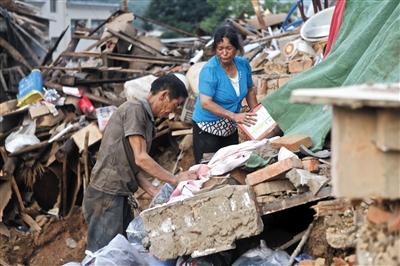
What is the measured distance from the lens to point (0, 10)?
14.5 m

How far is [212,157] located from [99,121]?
169 inches

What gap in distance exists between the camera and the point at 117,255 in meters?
6.04

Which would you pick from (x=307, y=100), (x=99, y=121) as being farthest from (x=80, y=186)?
(x=307, y=100)

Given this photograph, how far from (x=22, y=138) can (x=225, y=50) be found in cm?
487

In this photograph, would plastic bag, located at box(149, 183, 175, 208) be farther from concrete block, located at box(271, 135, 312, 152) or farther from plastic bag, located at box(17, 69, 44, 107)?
plastic bag, located at box(17, 69, 44, 107)

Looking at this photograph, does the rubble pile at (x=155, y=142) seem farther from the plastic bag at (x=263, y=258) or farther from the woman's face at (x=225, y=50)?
the woman's face at (x=225, y=50)

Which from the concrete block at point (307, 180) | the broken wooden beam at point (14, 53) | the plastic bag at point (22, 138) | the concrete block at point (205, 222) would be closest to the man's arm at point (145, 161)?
the concrete block at point (205, 222)

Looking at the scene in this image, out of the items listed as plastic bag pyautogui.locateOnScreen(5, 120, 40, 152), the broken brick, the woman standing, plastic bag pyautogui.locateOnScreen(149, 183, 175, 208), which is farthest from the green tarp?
plastic bag pyautogui.locateOnScreen(5, 120, 40, 152)

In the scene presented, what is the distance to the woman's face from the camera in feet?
A: 23.8

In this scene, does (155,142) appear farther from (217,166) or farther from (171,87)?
(217,166)

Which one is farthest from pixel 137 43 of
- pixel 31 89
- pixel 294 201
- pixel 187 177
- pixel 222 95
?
pixel 294 201

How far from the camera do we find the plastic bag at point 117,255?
602 centimetres

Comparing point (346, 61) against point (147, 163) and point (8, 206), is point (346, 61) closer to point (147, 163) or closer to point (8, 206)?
point (147, 163)

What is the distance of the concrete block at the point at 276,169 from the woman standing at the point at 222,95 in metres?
1.41
